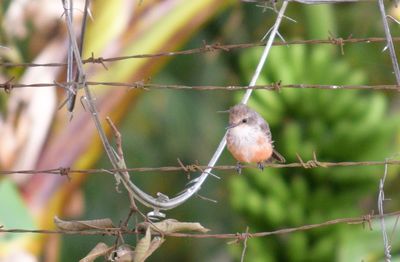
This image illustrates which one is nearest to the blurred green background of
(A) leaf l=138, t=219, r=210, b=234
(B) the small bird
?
(B) the small bird

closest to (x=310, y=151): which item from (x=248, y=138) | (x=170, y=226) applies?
(x=248, y=138)

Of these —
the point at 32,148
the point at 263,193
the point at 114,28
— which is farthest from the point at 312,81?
the point at 32,148

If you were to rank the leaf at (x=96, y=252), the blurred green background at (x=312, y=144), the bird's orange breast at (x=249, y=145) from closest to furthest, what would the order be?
the leaf at (x=96, y=252) → the bird's orange breast at (x=249, y=145) → the blurred green background at (x=312, y=144)

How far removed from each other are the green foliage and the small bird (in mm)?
3069

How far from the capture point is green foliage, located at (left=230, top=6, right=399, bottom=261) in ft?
25.6

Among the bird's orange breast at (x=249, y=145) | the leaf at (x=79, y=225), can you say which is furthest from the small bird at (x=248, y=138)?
the leaf at (x=79, y=225)

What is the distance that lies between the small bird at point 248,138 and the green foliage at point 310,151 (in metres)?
3.07

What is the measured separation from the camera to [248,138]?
14.4ft

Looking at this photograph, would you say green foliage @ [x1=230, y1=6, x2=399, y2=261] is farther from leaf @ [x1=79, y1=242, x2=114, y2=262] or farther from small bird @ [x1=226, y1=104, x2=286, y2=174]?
leaf @ [x1=79, y1=242, x2=114, y2=262]

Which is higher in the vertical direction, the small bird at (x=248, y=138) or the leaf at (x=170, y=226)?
the small bird at (x=248, y=138)

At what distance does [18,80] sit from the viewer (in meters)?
7.46

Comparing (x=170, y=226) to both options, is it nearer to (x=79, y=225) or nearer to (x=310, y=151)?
(x=79, y=225)

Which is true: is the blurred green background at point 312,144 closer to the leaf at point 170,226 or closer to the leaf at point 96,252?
the leaf at point 170,226

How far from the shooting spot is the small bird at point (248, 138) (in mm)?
4331
